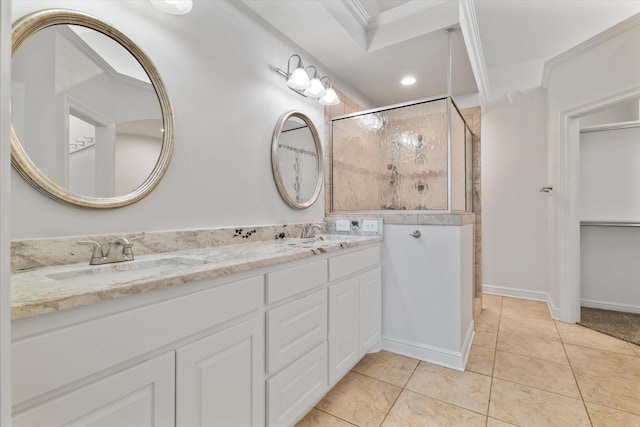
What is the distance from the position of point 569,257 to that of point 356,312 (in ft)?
7.35

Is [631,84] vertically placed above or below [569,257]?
above

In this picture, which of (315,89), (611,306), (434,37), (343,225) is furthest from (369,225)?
(611,306)

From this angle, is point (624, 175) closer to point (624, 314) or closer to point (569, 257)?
point (569, 257)

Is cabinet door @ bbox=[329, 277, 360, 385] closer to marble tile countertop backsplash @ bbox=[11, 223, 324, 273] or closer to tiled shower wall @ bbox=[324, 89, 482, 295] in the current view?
marble tile countertop backsplash @ bbox=[11, 223, 324, 273]

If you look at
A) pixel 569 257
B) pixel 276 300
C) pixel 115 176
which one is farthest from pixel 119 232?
pixel 569 257

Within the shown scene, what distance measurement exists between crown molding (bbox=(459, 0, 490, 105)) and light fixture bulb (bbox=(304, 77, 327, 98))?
1.02 metres

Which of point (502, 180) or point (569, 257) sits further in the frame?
point (502, 180)

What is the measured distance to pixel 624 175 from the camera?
2.77 m

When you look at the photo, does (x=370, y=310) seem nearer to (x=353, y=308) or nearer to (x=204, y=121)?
(x=353, y=308)

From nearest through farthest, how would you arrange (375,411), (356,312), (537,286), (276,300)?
(276,300) → (375,411) → (356,312) → (537,286)

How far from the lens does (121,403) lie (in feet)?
2.36

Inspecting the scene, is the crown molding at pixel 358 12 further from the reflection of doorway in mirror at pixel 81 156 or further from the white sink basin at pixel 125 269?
the white sink basin at pixel 125 269

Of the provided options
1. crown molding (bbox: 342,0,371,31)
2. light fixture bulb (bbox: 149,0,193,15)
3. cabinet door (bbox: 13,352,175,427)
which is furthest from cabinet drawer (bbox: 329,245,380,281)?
crown molding (bbox: 342,0,371,31)

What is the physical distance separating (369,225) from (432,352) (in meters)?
0.96
